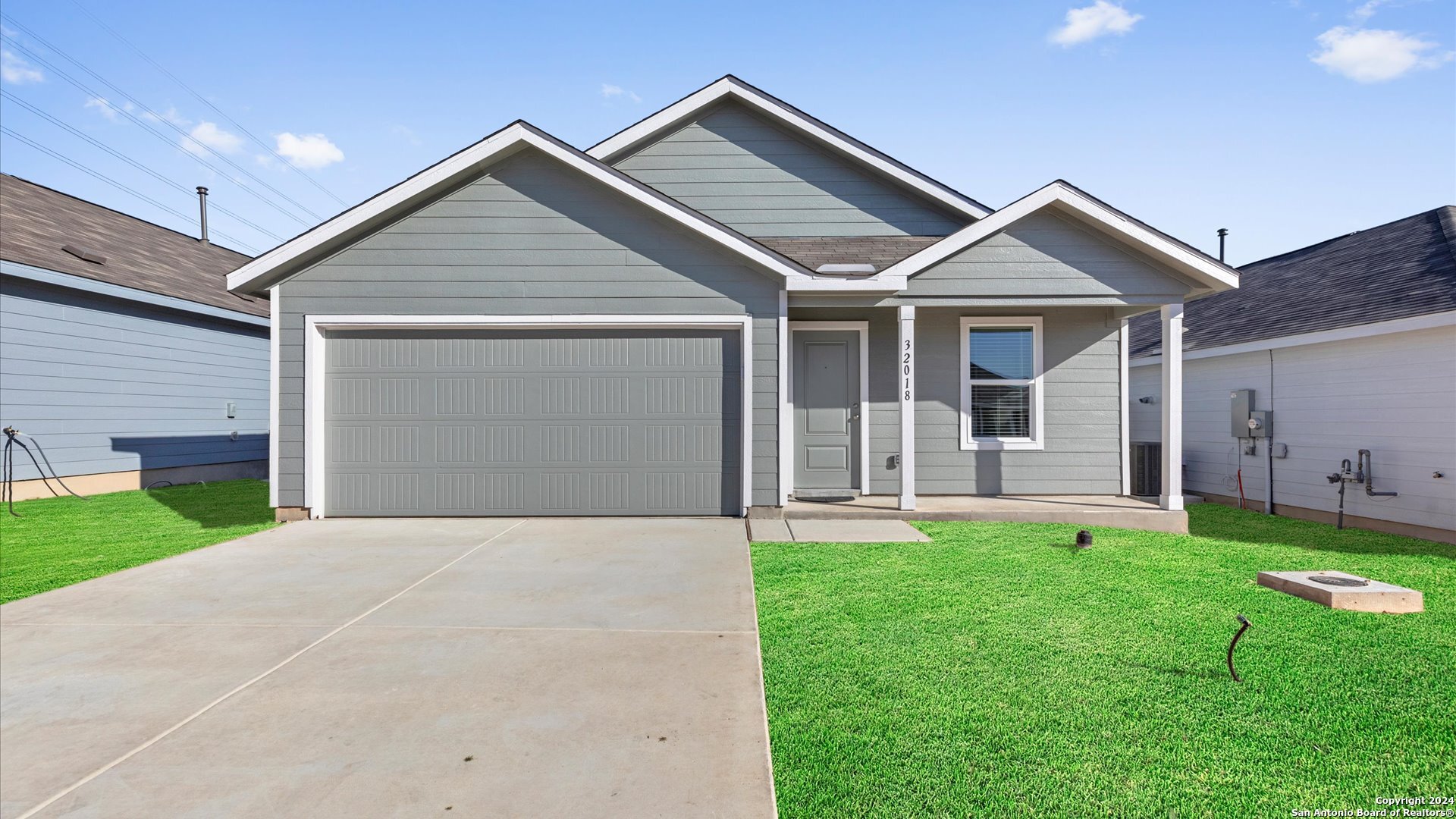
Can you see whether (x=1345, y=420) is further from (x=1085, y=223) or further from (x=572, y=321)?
(x=572, y=321)

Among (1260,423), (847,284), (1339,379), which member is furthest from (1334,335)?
(847,284)

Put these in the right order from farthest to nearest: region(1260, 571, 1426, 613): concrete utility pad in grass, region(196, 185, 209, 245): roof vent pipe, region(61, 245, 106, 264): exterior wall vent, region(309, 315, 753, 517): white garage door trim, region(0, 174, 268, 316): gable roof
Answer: region(196, 185, 209, 245): roof vent pipe < region(61, 245, 106, 264): exterior wall vent < region(0, 174, 268, 316): gable roof < region(309, 315, 753, 517): white garage door trim < region(1260, 571, 1426, 613): concrete utility pad in grass

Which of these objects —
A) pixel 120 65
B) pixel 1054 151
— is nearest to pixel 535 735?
pixel 1054 151

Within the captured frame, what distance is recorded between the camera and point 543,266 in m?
7.62

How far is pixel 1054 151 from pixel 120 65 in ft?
106

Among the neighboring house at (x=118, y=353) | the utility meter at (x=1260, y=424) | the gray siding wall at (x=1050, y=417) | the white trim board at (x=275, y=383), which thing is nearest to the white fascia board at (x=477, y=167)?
the white trim board at (x=275, y=383)

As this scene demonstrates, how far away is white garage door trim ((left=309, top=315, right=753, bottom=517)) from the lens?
7504mm

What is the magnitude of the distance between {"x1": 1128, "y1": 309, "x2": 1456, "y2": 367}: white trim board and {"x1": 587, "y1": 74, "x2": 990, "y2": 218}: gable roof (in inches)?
155

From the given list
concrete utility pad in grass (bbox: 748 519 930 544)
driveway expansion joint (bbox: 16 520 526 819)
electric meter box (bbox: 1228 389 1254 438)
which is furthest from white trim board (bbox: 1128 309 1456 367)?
driveway expansion joint (bbox: 16 520 526 819)

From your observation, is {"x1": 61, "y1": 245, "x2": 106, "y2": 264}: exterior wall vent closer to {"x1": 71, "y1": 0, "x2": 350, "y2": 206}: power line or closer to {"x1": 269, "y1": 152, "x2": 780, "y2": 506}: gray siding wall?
{"x1": 269, "y1": 152, "x2": 780, "y2": 506}: gray siding wall

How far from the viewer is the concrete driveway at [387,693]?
2.30m

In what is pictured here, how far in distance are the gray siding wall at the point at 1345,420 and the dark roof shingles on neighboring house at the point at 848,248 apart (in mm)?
5288

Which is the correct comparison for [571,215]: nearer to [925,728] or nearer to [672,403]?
[672,403]

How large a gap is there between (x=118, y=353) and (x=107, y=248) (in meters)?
2.49
